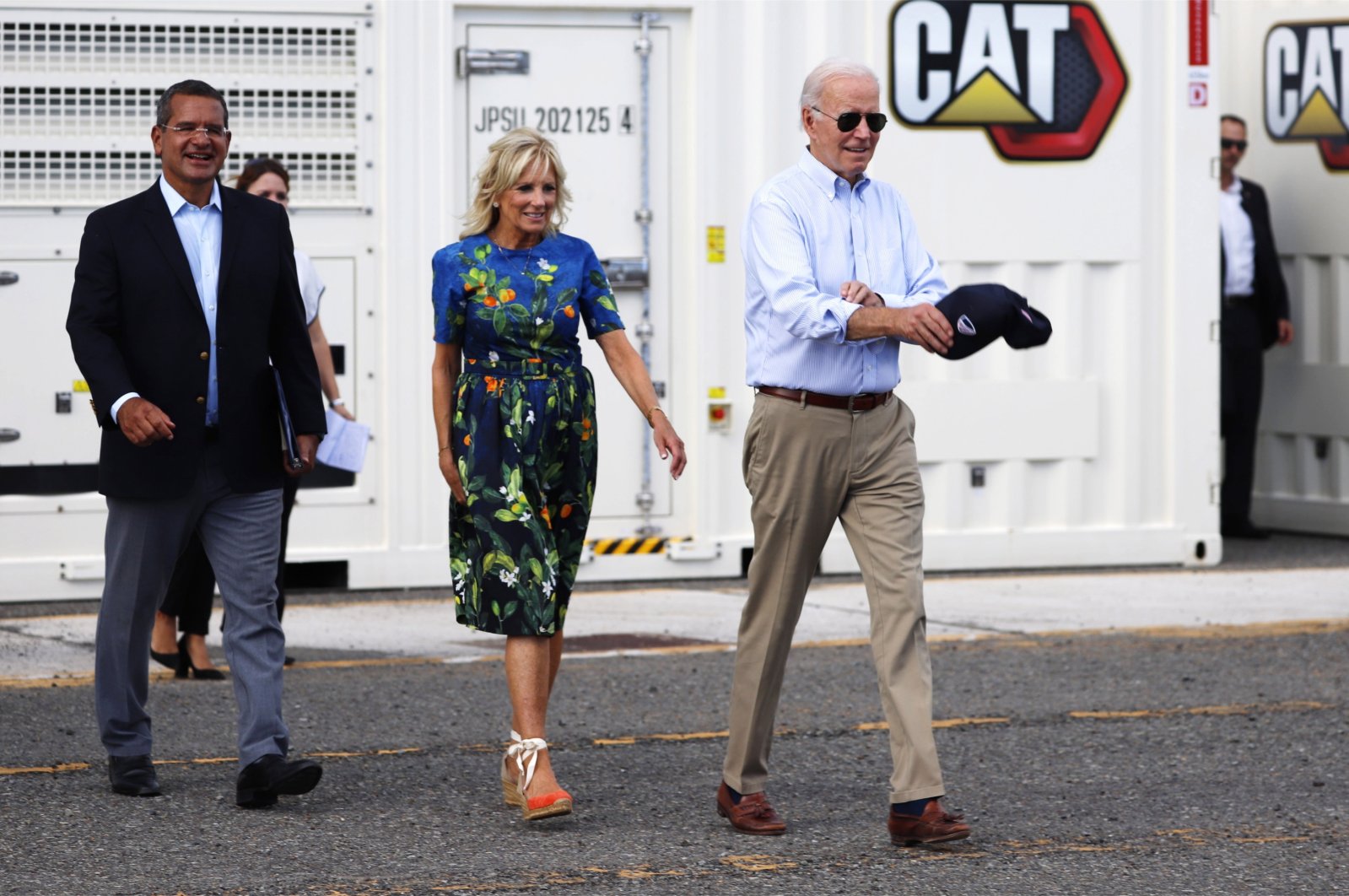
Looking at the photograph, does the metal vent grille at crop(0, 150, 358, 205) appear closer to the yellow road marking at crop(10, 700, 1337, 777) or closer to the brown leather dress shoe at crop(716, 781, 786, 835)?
the yellow road marking at crop(10, 700, 1337, 777)

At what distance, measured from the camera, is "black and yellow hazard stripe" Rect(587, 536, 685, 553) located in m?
10.3

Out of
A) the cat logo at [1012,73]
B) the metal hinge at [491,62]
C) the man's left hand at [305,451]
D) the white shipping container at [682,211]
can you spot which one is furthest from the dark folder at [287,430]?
the cat logo at [1012,73]

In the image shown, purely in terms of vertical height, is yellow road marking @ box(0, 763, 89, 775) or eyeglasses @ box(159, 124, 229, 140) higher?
eyeglasses @ box(159, 124, 229, 140)

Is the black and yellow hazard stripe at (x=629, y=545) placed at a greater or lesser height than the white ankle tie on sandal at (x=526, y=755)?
greater

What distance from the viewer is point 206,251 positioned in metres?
5.96

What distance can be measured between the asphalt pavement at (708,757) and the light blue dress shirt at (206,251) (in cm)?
116

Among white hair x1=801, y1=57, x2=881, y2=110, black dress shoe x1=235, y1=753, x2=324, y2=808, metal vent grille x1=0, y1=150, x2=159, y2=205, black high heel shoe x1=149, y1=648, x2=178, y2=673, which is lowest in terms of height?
black dress shoe x1=235, y1=753, x2=324, y2=808

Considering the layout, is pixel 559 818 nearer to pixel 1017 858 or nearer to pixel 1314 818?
pixel 1017 858

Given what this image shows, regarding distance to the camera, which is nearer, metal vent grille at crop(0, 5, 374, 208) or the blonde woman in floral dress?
the blonde woman in floral dress

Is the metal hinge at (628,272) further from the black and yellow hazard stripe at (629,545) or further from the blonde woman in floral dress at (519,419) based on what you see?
the blonde woman in floral dress at (519,419)

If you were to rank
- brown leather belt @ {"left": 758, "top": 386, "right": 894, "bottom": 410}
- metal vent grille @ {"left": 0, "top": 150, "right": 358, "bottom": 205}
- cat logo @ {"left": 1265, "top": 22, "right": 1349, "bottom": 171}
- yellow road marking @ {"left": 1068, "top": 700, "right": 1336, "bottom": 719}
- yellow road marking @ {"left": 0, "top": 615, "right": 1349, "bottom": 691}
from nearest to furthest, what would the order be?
brown leather belt @ {"left": 758, "top": 386, "right": 894, "bottom": 410}
yellow road marking @ {"left": 1068, "top": 700, "right": 1336, "bottom": 719}
yellow road marking @ {"left": 0, "top": 615, "right": 1349, "bottom": 691}
metal vent grille @ {"left": 0, "top": 150, "right": 358, "bottom": 205}
cat logo @ {"left": 1265, "top": 22, "right": 1349, "bottom": 171}

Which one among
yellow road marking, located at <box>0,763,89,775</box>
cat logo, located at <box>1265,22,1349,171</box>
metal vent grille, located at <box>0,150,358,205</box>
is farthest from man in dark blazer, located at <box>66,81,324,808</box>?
cat logo, located at <box>1265,22,1349,171</box>

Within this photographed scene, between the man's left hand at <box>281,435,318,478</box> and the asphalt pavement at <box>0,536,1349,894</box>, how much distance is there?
0.92 meters

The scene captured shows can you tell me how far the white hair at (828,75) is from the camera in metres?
5.47
